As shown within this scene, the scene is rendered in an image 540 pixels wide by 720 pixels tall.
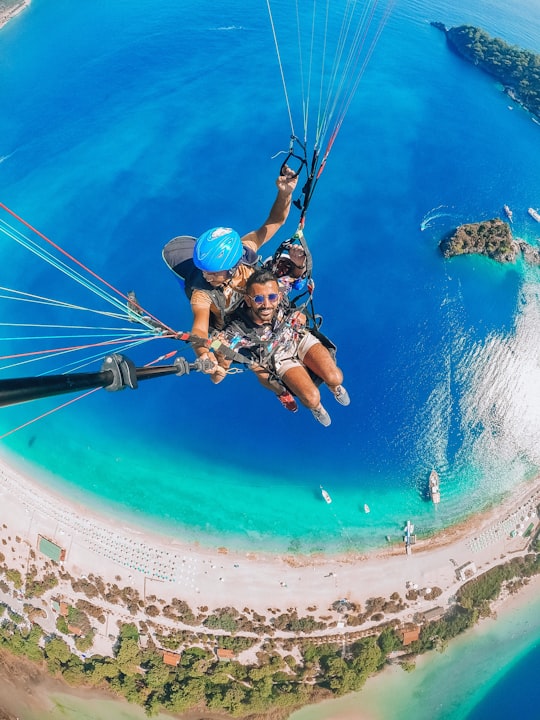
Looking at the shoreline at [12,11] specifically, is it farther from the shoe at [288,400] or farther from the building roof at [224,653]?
the building roof at [224,653]

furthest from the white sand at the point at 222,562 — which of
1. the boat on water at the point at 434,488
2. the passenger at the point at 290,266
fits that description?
the passenger at the point at 290,266

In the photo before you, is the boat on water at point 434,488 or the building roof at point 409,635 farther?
the boat on water at point 434,488

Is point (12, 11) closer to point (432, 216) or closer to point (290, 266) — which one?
point (432, 216)

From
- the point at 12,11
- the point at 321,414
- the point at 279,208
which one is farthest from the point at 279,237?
the point at 12,11

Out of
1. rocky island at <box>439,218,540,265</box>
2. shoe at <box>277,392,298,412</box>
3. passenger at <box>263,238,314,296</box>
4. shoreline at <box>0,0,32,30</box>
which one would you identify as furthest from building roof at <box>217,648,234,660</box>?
shoreline at <box>0,0,32,30</box>

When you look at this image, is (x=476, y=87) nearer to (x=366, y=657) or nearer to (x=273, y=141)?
(x=273, y=141)

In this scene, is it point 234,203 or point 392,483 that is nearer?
point 392,483

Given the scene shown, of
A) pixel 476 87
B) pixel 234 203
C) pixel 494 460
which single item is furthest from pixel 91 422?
pixel 476 87
